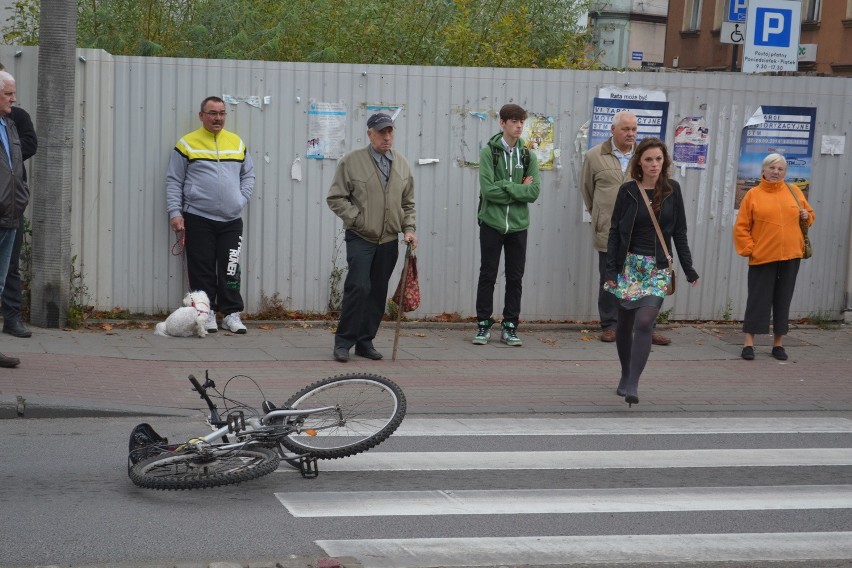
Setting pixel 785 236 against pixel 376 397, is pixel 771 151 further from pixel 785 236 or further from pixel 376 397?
pixel 376 397

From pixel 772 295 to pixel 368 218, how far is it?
385 centimetres

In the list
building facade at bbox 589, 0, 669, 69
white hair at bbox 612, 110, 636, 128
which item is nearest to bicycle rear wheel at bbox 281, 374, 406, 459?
white hair at bbox 612, 110, 636, 128

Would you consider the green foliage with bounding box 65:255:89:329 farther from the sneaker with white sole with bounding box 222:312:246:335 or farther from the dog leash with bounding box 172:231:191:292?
the sneaker with white sole with bounding box 222:312:246:335

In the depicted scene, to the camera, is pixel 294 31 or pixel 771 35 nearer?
pixel 771 35

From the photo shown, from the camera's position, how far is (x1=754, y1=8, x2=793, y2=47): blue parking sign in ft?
43.7

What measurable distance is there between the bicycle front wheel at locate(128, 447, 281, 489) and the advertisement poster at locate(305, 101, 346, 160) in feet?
19.3

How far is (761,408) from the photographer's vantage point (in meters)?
9.12

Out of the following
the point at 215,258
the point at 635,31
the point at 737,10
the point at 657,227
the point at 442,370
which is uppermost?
the point at 635,31

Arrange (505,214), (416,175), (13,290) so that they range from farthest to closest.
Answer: (416,175) < (505,214) < (13,290)

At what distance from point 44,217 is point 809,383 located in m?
6.67

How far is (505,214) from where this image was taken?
36.2 ft

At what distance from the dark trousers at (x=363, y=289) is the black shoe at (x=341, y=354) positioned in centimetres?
3

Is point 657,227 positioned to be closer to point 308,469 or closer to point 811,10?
point 308,469

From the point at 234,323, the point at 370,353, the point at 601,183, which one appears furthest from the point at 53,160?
the point at 601,183
